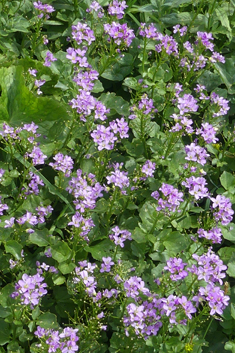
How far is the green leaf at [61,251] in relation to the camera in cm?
335

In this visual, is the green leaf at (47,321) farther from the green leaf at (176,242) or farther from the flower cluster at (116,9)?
the flower cluster at (116,9)

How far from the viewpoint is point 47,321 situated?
319 cm

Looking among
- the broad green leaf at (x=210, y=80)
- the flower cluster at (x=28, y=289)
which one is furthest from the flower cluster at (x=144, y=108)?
the flower cluster at (x=28, y=289)

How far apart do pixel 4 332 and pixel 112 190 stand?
50.2 inches

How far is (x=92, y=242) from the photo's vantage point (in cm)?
367

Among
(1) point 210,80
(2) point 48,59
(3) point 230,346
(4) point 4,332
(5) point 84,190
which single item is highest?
(2) point 48,59

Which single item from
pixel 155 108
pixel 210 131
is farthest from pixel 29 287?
pixel 155 108

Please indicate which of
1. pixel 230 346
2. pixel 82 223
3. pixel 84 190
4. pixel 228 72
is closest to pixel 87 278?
pixel 82 223

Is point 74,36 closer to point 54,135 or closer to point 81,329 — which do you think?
point 54,135

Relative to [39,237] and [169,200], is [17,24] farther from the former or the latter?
[169,200]

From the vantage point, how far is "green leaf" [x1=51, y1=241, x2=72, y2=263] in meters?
3.35

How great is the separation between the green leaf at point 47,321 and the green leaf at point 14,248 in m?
0.40

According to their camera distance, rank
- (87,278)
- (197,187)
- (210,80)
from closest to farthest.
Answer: (87,278), (197,187), (210,80)

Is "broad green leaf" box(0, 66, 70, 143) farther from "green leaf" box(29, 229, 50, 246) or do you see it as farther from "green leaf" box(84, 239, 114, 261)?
"green leaf" box(84, 239, 114, 261)
